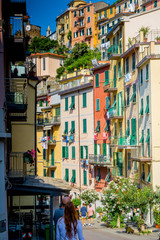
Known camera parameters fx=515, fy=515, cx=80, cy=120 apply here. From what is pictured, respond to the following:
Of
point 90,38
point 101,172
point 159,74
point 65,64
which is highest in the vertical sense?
point 90,38

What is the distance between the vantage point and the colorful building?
53125mm

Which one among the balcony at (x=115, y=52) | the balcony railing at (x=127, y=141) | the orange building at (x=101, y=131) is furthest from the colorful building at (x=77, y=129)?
the balcony railing at (x=127, y=141)

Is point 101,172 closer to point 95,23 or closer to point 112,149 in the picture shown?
point 112,149

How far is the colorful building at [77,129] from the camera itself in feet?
174

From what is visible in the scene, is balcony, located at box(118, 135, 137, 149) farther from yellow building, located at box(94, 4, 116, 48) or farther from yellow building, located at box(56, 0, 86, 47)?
yellow building, located at box(56, 0, 86, 47)

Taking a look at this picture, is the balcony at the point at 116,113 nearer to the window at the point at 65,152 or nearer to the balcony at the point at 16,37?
the window at the point at 65,152

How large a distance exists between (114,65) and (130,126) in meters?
7.89

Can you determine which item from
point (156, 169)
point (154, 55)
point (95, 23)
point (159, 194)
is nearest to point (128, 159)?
point (156, 169)

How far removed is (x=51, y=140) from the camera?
2416 inches

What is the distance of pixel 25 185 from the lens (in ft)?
60.6

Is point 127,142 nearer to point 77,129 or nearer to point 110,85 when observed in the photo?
point 110,85

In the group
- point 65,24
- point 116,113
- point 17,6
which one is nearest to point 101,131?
point 116,113

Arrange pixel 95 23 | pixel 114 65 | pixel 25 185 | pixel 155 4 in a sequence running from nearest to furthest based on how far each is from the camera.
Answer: pixel 25 185 < pixel 114 65 < pixel 155 4 < pixel 95 23

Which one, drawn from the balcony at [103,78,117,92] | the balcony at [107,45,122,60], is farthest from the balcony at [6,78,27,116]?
the balcony at [103,78,117,92]
